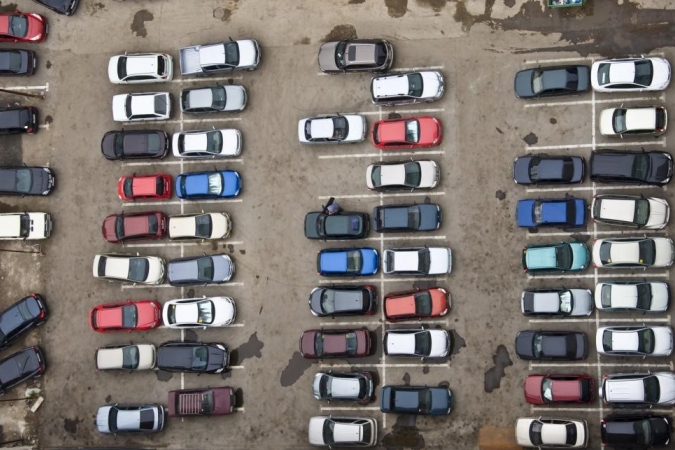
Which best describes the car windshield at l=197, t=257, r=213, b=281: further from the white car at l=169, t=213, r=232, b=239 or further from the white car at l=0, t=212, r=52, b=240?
the white car at l=0, t=212, r=52, b=240

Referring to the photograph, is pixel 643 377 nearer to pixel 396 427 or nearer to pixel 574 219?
pixel 574 219

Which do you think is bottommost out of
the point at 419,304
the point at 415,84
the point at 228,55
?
the point at 419,304

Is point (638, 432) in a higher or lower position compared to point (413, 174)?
lower

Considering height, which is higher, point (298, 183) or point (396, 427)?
point (298, 183)

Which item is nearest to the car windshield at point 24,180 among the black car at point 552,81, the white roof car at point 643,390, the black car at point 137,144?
the black car at point 137,144

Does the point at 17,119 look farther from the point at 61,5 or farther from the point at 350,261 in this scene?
the point at 350,261

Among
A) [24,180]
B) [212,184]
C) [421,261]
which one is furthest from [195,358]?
[24,180]

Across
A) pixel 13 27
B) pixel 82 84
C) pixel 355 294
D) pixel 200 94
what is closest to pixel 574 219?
pixel 355 294
